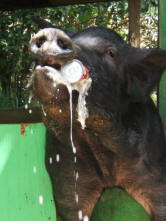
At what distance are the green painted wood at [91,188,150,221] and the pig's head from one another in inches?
24.3

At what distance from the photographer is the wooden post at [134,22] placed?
3.82 meters

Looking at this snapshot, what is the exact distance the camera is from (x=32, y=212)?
2652 mm

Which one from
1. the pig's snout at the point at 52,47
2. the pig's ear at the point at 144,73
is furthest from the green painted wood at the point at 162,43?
the pig's snout at the point at 52,47

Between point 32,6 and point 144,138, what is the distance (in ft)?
6.09

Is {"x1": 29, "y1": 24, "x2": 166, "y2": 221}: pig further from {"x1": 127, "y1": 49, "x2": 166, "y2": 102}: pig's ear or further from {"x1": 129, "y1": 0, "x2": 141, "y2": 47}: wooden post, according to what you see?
{"x1": 129, "y1": 0, "x2": 141, "y2": 47}: wooden post

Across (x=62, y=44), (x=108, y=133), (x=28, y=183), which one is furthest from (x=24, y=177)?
(x=62, y=44)

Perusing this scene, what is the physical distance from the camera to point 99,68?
2037mm

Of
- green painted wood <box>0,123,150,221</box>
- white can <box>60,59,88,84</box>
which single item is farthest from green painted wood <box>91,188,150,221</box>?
white can <box>60,59,88,84</box>

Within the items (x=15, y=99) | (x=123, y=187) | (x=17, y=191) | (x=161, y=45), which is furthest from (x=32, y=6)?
(x=15, y=99)

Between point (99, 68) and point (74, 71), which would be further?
point (99, 68)

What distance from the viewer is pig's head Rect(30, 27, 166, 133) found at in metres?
1.70

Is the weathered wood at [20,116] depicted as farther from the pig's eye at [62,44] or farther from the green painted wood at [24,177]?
the pig's eye at [62,44]

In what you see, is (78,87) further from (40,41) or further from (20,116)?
(20,116)

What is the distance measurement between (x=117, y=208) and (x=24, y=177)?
1.99 feet
